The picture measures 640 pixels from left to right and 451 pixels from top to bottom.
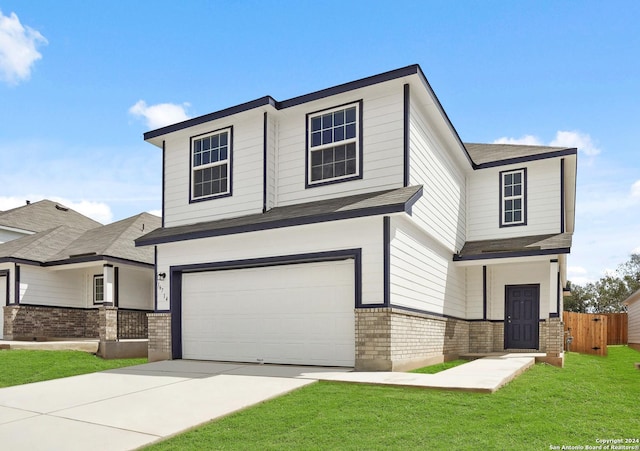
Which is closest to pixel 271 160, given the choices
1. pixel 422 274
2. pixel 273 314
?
pixel 273 314

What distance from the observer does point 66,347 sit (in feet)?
52.2

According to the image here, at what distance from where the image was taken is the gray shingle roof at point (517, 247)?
14.4 metres

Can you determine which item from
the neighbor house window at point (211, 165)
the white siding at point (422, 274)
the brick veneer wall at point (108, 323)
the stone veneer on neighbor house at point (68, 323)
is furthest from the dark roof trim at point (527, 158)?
the stone veneer on neighbor house at point (68, 323)

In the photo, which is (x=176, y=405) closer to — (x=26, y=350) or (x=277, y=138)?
(x=277, y=138)

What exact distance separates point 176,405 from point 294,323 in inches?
180

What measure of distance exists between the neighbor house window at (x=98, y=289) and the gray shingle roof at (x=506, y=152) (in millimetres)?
14615

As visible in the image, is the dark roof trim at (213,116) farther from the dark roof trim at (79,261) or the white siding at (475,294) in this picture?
the white siding at (475,294)

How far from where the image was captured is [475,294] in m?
16.7

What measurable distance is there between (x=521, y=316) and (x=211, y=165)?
10.2 m

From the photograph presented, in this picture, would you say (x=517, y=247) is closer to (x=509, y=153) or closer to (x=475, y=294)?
(x=475, y=294)

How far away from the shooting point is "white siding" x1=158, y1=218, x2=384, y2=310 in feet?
34.8

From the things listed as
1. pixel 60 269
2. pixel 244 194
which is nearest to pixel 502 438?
pixel 244 194

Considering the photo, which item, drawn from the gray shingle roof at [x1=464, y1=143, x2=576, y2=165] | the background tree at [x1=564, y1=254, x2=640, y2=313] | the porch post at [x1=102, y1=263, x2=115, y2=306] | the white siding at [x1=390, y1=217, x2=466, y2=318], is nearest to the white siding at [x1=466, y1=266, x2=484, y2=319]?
the white siding at [x1=390, y1=217, x2=466, y2=318]

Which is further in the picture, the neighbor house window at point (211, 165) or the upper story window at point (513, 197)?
the upper story window at point (513, 197)
